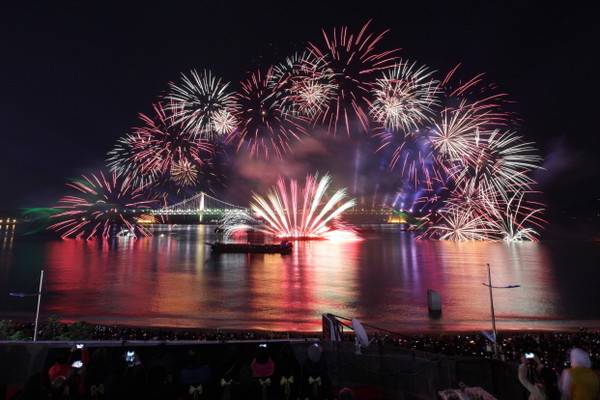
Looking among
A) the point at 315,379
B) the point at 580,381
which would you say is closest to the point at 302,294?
the point at 315,379

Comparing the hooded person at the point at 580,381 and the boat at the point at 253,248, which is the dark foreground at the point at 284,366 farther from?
the boat at the point at 253,248

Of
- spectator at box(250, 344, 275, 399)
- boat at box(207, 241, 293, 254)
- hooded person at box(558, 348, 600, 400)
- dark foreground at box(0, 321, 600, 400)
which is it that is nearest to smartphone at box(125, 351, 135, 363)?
dark foreground at box(0, 321, 600, 400)

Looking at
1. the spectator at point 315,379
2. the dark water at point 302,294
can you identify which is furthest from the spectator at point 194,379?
the dark water at point 302,294

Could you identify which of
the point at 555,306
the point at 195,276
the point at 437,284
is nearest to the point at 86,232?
the point at 195,276

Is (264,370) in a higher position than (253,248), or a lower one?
lower

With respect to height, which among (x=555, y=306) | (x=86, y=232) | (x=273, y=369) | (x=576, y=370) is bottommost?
(x=555, y=306)

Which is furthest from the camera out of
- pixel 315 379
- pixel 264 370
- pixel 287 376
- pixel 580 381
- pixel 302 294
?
pixel 302 294

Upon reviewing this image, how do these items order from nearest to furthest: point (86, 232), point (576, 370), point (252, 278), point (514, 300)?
point (576, 370)
point (514, 300)
point (252, 278)
point (86, 232)

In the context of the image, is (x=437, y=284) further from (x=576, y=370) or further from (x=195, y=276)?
(x=576, y=370)

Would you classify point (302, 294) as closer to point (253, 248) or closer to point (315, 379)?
point (315, 379)
